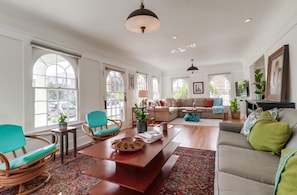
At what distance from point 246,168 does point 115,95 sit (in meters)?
4.11

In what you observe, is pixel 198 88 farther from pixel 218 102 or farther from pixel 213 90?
pixel 218 102

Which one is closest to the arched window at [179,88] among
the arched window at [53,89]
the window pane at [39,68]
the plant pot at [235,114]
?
the plant pot at [235,114]

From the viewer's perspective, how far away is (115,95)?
192 inches

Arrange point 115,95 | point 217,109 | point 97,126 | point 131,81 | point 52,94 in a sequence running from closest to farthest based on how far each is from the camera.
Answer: point 52,94 → point 97,126 → point 115,95 → point 131,81 → point 217,109

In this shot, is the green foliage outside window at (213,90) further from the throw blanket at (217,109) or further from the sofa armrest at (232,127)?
the sofa armrest at (232,127)

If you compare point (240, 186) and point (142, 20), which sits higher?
point (142, 20)

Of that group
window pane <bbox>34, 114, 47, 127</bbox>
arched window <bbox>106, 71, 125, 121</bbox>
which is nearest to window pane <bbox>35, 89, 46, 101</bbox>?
window pane <bbox>34, 114, 47, 127</bbox>

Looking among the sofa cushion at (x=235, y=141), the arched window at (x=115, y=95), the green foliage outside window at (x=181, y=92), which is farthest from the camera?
the green foliage outside window at (x=181, y=92)

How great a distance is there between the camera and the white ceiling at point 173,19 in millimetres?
2324

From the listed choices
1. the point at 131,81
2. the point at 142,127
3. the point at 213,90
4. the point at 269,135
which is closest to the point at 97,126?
the point at 142,127

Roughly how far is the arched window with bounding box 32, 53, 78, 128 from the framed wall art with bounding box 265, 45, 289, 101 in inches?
170

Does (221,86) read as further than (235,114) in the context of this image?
Yes

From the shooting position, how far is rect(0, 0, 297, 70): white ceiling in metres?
2.32

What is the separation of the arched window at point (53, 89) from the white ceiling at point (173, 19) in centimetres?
78
